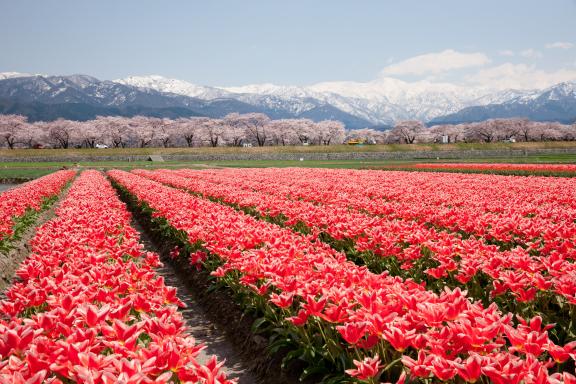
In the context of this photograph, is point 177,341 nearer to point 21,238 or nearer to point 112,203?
point 21,238

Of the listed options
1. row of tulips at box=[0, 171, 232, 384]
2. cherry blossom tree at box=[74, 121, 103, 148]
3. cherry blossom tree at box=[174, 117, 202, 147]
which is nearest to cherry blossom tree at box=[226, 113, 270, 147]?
cherry blossom tree at box=[174, 117, 202, 147]

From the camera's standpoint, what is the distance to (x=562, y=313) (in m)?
4.59

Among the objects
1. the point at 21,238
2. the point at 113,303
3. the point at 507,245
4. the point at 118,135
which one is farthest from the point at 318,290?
the point at 118,135

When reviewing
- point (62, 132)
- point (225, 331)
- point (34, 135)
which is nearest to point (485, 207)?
point (225, 331)

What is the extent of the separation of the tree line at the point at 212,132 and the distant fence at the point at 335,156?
1206 inches

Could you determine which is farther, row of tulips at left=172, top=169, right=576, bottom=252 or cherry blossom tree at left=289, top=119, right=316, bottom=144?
cherry blossom tree at left=289, top=119, right=316, bottom=144

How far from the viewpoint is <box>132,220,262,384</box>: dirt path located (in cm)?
507

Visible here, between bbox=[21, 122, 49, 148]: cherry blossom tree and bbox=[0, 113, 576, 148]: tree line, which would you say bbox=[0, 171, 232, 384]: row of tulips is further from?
bbox=[21, 122, 49, 148]: cherry blossom tree

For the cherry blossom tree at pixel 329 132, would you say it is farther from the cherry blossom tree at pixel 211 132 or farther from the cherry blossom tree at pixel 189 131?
the cherry blossom tree at pixel 189 131

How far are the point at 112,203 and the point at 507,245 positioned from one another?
993 cm

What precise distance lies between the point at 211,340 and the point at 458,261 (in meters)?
3.45

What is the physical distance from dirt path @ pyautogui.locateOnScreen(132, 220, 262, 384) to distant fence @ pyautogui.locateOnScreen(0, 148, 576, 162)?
68.0 m

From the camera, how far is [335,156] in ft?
253

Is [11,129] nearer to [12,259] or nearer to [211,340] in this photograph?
[12,259]
